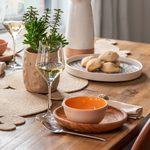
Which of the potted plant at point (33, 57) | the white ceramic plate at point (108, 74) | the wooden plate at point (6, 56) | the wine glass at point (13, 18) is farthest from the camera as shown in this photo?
the wooden plate at point (6, 56)

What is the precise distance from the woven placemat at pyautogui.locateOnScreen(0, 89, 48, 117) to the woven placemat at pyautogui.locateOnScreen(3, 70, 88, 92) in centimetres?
8

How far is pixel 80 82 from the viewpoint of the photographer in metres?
1.12

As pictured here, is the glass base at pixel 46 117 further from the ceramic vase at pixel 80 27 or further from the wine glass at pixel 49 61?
the ceramic vase at pixel 80 27

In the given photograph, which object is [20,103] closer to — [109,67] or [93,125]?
[93,125]

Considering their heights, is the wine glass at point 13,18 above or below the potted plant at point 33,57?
above

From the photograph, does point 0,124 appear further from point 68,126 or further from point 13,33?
point 13,33

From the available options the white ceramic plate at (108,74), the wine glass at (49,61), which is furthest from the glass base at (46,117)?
the white ceramic plate at (108,74)

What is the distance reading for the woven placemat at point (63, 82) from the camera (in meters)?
1.06

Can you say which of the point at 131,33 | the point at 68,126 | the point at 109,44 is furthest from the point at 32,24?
the point at 131,33

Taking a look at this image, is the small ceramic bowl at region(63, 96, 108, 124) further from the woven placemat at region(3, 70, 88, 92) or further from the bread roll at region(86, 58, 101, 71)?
the bread roll at region(86, 58, 101, 71)

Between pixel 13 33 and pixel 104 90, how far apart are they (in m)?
0.52

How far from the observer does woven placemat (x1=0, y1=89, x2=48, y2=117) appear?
834 mm

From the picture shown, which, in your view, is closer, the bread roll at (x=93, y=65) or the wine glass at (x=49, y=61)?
the wine glass at (x=49, y=61)

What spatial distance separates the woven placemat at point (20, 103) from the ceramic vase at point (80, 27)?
1.63 feet
